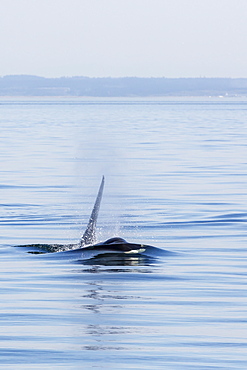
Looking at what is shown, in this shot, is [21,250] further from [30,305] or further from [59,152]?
[59,152]

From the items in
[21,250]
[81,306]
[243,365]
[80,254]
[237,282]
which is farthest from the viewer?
[21,250]

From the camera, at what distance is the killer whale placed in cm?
1578

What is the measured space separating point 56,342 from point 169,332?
1.29 metres

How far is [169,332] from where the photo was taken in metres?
10.8

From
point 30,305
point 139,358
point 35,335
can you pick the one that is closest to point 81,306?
point 30,305

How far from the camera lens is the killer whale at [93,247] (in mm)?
15781

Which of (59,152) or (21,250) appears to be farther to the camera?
(59,152)

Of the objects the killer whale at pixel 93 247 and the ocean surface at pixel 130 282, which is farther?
the killer whale at pixel 93 247

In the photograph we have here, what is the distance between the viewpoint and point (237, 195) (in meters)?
27.5

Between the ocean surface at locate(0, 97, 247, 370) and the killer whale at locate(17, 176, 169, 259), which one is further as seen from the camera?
the killer whale at locate(17, 176, 169, 259)

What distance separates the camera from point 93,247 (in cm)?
1603

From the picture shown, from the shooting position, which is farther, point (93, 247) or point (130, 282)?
point (93, 247)

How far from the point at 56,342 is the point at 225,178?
23877 millimetres

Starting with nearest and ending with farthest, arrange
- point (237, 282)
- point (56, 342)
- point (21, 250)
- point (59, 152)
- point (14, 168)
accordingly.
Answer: point (56, 342), point (237, 282), point (21, 250), point (14, 168), point (59, 152)
